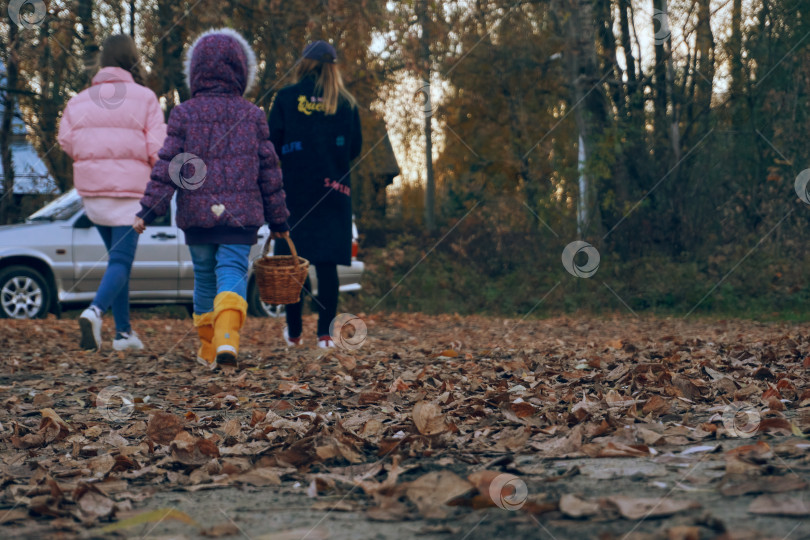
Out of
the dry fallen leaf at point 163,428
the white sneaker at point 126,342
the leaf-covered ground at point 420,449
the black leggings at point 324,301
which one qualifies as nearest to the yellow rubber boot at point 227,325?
the leaf-covered ground at point 420,449

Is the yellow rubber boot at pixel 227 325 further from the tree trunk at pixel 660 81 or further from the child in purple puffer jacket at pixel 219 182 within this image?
the tree trunk at pixel 660 81

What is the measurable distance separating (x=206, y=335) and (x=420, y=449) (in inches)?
117

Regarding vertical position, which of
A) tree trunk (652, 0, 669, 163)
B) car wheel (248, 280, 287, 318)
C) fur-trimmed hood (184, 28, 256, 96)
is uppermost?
tree trunk (652, 0, 669, 163)

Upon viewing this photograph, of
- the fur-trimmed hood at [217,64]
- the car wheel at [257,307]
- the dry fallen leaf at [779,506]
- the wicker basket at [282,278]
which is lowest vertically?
the car wheel at [257,307]

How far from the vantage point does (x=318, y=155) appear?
6031mm

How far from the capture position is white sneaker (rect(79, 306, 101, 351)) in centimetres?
584

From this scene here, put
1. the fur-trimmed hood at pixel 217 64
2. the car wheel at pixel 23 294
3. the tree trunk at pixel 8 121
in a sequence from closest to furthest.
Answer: the fur-trimmed hood at pixel 217 64, the car wheel at pixel 23 294, the tree trunk at pixel 8 121

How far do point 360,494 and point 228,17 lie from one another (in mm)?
10868

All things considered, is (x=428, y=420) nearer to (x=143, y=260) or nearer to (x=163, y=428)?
(x=163, y=428)

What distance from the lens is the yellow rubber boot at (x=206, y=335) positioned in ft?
17.1

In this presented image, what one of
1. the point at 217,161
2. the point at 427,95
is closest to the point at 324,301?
the point at 217,161

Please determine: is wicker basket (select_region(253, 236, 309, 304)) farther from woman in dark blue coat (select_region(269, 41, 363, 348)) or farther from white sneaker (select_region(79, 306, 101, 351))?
white sneaker (select_region(79, 306, 101, 351))

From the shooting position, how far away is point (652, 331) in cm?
884

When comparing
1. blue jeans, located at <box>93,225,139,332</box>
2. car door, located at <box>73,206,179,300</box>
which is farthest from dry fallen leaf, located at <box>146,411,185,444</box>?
car door, located at <box>73,206,179,300</box>
